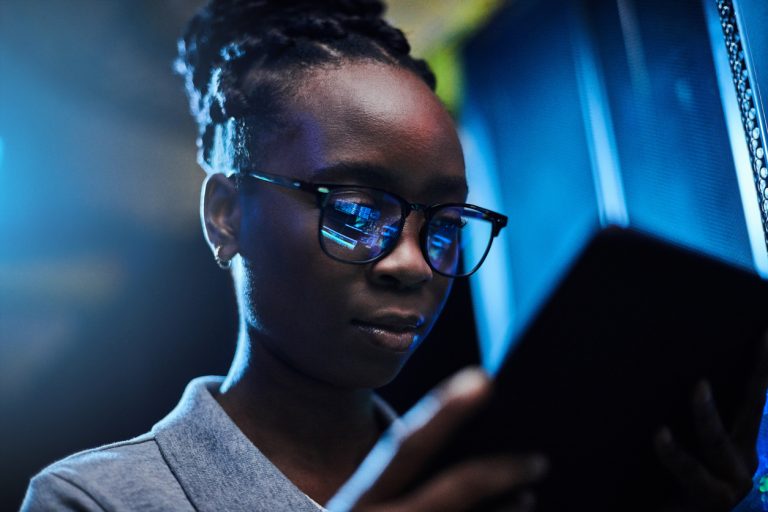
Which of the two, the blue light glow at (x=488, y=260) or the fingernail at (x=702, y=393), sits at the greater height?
the blue light glow at (x=488, y=260)

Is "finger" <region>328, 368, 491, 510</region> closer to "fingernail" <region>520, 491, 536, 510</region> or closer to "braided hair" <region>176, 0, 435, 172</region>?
"fingernail" <region>520, 491, 536, 510</region>

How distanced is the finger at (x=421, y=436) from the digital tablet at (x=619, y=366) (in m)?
0.02

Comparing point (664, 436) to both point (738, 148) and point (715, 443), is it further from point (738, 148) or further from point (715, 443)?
point (738, 148)

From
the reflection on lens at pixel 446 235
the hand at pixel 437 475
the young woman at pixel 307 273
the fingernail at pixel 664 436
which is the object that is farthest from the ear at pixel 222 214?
the fingernail at pixel 664 436

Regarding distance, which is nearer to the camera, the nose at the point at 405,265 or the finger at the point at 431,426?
the finger at the point at 431,426

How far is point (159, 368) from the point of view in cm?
98

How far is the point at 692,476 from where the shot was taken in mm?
619

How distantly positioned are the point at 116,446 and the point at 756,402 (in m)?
0.71

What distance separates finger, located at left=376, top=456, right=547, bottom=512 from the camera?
17.6 inches

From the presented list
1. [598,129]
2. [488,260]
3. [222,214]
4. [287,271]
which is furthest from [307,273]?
[488,260]

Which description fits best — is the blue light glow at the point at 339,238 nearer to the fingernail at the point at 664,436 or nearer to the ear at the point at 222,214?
the ear at the point at 222,214

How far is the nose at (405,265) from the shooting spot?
71cm

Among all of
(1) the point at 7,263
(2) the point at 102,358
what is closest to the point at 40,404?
(2) the point at 102,358

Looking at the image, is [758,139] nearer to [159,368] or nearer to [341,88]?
[341,88]
